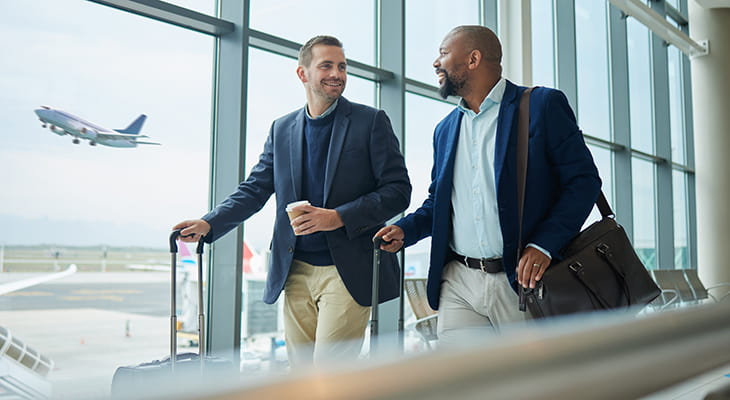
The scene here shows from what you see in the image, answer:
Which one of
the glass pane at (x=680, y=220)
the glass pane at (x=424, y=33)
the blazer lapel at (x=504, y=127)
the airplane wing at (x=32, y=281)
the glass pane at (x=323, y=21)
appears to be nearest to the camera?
the blazer lapel at (x=504, y=127)

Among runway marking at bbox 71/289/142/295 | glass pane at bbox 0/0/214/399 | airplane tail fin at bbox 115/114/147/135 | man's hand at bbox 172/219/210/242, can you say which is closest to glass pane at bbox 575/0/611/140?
glass pane at bbox 0/0/214/399

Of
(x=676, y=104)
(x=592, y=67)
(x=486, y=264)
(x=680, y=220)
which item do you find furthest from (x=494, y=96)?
(x=676, y=104)

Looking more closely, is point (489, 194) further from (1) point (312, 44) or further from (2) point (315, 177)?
(1) point (312, 44)

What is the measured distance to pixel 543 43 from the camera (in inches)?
317

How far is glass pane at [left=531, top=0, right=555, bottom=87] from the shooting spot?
7.90 metres

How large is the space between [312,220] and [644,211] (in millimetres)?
9702

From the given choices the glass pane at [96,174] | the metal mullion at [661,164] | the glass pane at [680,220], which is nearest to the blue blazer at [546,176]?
the glass pane at [96,174]

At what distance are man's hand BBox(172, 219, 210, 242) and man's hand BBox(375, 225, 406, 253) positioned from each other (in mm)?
625

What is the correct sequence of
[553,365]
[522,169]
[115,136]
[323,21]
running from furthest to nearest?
1. [323,21]
2. [115,136]
3. [522,169]
4. [553,365]

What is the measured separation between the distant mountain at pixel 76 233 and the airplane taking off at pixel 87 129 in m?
0.46

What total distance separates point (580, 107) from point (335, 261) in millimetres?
7271

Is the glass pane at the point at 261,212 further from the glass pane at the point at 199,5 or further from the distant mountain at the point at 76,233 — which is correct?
the distant mountain at the point at 76,233

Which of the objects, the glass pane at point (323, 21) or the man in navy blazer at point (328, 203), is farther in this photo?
the glass pane at point (323, 21)

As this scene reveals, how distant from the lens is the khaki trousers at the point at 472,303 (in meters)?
2.25
